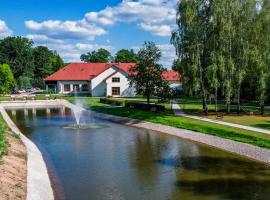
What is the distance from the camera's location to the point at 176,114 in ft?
155

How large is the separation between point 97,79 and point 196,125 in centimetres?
5071

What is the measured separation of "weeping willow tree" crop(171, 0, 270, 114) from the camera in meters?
43.5

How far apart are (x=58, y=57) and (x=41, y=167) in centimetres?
13783

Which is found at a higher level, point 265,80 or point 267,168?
point 265,80

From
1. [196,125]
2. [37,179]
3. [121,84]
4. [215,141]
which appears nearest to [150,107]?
[196,125]

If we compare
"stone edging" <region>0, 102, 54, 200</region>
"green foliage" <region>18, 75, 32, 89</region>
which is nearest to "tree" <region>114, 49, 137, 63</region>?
"green foliage" <region>18, 75, 32, 89</region>

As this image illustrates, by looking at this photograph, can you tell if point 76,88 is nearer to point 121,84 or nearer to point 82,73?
point 82,73

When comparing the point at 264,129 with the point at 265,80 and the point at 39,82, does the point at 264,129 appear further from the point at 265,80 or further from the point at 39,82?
the point at 39,82

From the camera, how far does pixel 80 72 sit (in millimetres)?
94438

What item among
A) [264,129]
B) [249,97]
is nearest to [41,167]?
[264,129]

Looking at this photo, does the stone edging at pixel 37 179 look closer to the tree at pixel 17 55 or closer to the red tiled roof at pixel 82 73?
the red tiled roof at pixel 82 73

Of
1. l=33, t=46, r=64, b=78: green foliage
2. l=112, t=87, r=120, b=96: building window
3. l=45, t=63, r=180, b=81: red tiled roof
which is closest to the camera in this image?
l=112, t=87, r=120, b=96: building window

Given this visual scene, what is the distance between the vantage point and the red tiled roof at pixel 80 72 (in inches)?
3620

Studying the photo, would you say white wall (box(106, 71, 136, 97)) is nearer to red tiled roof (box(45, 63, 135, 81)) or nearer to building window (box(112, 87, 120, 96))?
building window (box(112, 87, 120, 96))
